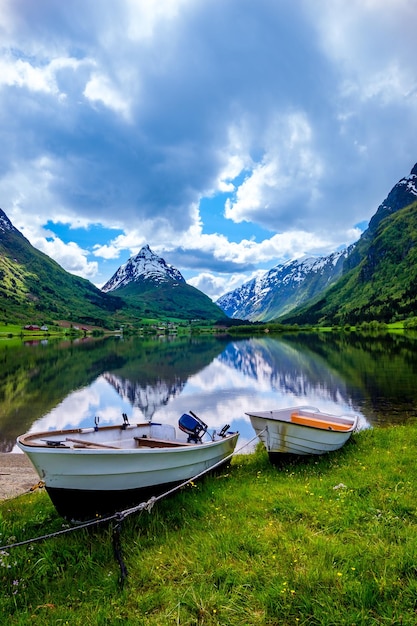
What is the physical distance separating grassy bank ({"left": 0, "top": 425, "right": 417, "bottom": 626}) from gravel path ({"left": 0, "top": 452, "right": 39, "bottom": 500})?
18.0ft

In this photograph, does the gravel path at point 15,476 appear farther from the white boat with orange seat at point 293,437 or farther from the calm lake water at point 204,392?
the white boat with orange seat at point 293,437

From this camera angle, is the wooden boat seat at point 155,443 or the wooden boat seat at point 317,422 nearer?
the wooden boat seat at point 155,443

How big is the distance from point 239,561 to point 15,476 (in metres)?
16.8

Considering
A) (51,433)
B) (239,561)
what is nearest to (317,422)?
(239,561)

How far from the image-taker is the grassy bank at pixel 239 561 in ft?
22.0

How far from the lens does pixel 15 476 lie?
20.2m

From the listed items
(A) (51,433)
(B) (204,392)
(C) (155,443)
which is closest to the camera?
(A) (51,433)

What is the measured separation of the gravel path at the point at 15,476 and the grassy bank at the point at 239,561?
5.50 m

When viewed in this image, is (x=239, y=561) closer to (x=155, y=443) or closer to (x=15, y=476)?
(x=155, y=443)

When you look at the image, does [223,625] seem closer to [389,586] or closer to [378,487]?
[389,586]

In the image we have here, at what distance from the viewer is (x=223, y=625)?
645 centimetres

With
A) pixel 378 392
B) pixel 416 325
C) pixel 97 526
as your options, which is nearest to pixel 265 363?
pixel 378 392

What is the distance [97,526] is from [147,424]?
599cm

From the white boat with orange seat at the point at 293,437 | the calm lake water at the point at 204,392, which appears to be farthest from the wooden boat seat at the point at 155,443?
the calm lake water at the point at 204,392
